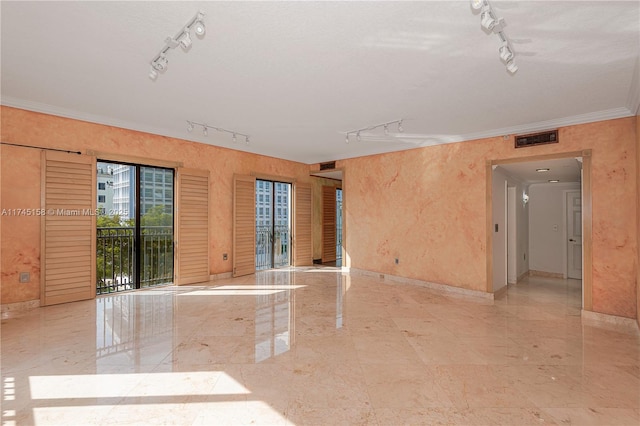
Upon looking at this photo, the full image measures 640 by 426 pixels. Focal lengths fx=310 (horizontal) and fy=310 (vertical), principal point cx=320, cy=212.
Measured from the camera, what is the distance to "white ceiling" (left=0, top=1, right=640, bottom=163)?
2150 millimetres

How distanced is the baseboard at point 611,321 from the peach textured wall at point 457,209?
65 millimetres

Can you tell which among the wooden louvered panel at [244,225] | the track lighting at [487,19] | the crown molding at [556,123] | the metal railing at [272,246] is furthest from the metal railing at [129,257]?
the crown molding at [556,123]

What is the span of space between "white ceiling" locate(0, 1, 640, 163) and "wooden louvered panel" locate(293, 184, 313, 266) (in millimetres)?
2961

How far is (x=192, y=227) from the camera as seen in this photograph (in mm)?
5543

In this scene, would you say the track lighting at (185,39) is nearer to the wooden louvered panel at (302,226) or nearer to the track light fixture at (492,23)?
the track light fixture at (492,23)

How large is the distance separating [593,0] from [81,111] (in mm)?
5455

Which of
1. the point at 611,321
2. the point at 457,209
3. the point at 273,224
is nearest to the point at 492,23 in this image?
the point at 457,209

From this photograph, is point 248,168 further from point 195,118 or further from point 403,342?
point 403,342

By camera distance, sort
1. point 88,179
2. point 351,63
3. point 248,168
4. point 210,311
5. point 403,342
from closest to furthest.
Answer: point 351,63
point 403,342
point 210,311
point 88,179
point 248,168

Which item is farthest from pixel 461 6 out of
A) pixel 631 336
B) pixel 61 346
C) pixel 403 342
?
pixel 61 346

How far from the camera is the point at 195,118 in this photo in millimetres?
4469

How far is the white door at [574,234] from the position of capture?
21.4 ft

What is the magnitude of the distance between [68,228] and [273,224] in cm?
386

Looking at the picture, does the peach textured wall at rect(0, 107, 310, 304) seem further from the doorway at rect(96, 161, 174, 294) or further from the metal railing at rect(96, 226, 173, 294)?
the metal railing at rect(96, 226, 173, 294)
